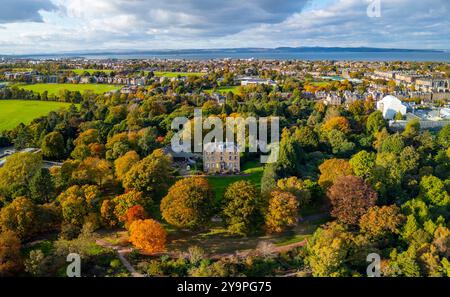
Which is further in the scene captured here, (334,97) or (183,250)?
(334,97)

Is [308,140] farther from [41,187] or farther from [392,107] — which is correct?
[41,187]

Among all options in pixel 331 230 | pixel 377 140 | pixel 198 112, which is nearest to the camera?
pixel 331 230

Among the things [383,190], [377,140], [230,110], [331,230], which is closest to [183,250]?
[331,230]

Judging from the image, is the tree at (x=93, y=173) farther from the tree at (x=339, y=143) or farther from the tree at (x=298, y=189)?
the tree at (x=339, y=143)

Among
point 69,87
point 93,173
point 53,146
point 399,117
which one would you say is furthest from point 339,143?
point 69,87

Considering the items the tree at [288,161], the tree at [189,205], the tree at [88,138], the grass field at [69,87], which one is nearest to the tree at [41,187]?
the tree at [189,205]
